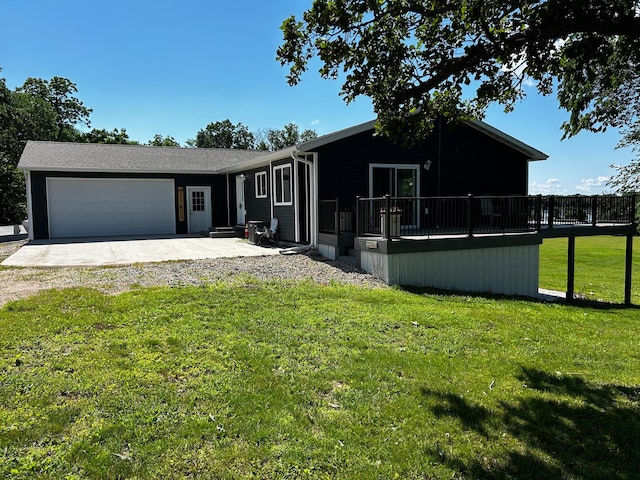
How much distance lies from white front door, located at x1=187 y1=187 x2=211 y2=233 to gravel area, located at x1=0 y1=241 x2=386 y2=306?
339 inches

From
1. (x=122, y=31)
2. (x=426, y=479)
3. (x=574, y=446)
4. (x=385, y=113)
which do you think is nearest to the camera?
(x=426, y=479)

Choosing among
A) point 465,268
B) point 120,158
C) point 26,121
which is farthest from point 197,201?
point 26,121

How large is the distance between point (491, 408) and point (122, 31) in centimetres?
1761

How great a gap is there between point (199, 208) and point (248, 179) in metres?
3.52

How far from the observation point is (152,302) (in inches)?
243

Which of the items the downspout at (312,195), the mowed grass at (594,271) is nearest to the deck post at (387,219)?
the downspout at (312,195)

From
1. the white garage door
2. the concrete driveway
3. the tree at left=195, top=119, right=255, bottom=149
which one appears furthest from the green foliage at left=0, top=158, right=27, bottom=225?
the tree at left=195, top=119, right=255, bottom=149

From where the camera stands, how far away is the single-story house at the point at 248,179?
1203 cm

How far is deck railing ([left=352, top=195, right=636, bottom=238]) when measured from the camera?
9445 mm

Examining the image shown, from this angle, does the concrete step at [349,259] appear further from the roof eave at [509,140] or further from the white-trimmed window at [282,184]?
the roof eave at [509,140]

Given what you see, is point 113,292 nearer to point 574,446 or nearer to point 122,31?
point 574,446

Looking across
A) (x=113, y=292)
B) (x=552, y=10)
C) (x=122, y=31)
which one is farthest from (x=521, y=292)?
(x=122, y=31)

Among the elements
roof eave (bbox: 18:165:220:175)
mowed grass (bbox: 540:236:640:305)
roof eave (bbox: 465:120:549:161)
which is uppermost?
roof eave (bbox: 465:120:549:161)

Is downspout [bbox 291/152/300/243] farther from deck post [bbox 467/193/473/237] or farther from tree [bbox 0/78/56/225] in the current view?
tree [bbox 0/78/56/225]
